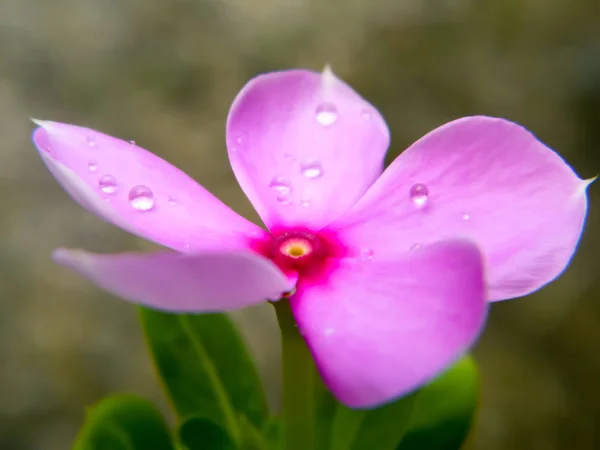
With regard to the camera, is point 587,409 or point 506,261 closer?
point 506,261

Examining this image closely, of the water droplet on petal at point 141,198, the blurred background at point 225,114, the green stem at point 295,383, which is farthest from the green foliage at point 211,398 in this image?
the blurred background at point 225,114

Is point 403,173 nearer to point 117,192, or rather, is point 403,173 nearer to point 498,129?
point 498,129

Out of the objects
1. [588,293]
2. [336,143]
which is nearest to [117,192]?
[336,143]

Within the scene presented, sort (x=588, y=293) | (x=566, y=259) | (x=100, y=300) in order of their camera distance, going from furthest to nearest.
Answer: (x=588, y=293)
(x=100, y=300)
(x=566, y=259)

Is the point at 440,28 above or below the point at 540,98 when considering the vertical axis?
above

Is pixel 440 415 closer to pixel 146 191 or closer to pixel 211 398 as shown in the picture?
pixel 211 398

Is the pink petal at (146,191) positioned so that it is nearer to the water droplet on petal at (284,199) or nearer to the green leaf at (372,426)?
the water droplet on petal at (284,199)

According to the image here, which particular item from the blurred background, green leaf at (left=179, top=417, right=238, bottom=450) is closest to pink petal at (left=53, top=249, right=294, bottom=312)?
green leaf at (left=179, top=417, right=238, bottom=450)
